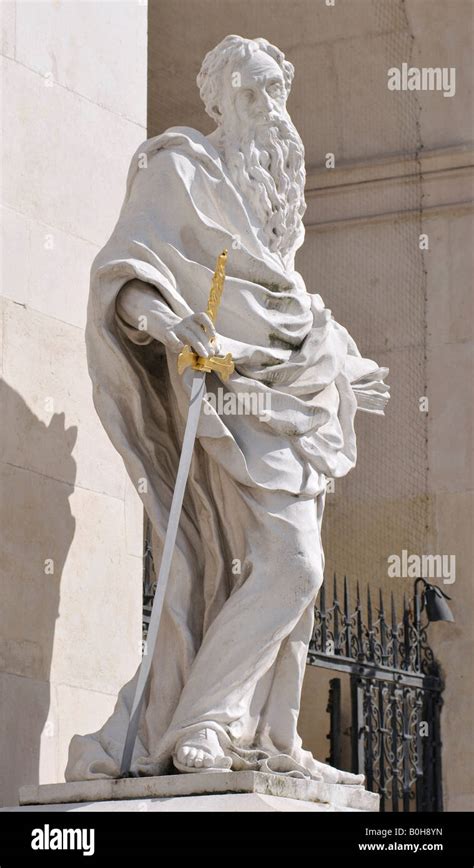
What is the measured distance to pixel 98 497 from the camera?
788cm

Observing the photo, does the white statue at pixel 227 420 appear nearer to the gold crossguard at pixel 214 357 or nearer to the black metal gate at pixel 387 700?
the gold crossguard at pixel 214 357

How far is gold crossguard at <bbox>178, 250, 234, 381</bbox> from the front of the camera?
251 inches

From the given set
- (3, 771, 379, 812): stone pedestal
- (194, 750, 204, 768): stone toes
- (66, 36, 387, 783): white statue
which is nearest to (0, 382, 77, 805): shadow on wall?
(66, 36, 387, 783): white statue

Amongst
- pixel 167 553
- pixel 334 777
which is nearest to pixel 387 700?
pixel 334 777

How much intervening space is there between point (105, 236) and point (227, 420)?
1.83 m

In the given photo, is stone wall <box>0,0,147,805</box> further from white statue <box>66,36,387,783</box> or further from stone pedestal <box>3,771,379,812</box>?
stone pedestal <box>3,771,379,812</box>

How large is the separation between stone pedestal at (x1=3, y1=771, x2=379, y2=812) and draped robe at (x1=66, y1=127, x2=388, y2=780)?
0.09 m

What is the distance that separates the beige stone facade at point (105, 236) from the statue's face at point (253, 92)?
1122 millimetres

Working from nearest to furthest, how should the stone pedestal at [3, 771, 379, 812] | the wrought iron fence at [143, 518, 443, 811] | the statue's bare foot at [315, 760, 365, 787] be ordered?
the stone pedestal at [3, 771, 379, 812], the statue's bare foot at [315, 760, 365, 787], the wrought iron fence at [143, 518, 443, 811]

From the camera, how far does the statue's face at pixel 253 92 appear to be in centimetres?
695

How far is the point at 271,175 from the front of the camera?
6969mm

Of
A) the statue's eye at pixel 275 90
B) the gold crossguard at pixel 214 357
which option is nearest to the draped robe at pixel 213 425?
the gold crossguard at pixel 214 357

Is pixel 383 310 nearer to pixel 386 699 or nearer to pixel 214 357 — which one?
pixel 386 699

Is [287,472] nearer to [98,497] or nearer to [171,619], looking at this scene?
[171,619]
